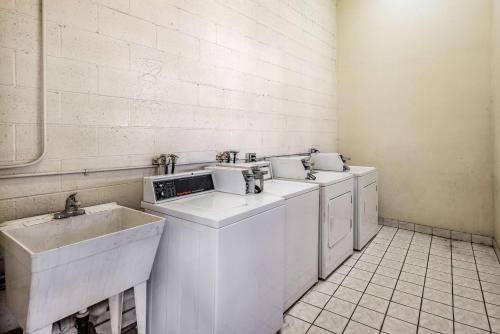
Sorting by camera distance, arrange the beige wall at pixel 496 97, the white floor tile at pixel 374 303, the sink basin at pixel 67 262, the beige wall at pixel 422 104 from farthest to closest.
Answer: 1. the beige wall at pixel 422 104
2. the beige wall at pixel 496 97
3. the white floor tile at pixel 374 303
4. the sink basin at pixel 67 262

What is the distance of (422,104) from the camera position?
3709 millimetres

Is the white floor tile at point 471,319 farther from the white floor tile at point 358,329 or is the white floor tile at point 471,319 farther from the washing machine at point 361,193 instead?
the washing machine at point 361,193

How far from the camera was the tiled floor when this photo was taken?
192cm

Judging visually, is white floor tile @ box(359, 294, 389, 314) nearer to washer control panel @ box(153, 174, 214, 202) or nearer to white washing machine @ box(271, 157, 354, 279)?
white washing machine @ box(271, 157, 354, 279)

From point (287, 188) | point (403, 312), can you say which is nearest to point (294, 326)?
point (403, 312)

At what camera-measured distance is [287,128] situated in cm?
335

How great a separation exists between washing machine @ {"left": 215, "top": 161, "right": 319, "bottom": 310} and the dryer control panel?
9.5 inches

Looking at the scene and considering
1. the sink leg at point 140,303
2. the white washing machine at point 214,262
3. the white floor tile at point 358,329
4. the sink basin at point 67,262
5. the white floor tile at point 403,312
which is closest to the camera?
the sink basin at point 67,262

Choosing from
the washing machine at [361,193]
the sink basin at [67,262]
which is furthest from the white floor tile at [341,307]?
the sink basin at [67,262]

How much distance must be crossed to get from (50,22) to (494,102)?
420cm

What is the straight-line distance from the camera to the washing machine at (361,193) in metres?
3.08

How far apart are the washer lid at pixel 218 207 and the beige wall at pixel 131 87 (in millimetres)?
418

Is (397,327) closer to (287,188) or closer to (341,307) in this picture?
(341,307)

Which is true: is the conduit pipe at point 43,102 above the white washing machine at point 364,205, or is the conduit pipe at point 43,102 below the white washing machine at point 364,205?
above
